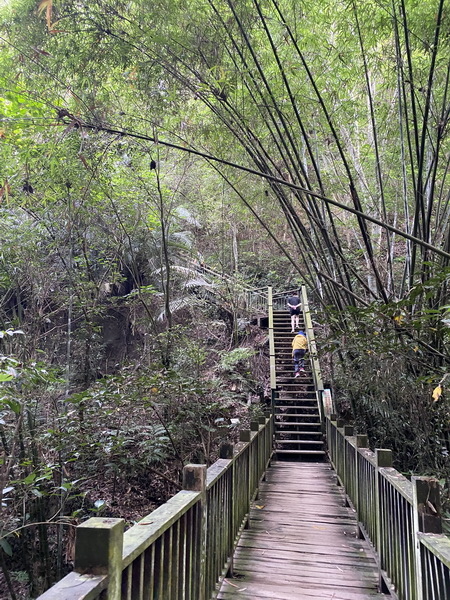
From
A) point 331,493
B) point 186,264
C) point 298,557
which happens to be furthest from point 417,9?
point 186,264

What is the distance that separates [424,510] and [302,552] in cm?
171

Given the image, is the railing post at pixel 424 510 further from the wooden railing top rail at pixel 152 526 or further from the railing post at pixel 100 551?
the railing post at pixel 100 551

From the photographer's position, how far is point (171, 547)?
1424 millimetres

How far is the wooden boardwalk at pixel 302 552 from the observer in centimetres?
239

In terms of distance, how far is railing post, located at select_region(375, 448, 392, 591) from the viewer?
2330 millimetres

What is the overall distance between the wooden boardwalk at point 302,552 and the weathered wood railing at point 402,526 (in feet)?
0.66

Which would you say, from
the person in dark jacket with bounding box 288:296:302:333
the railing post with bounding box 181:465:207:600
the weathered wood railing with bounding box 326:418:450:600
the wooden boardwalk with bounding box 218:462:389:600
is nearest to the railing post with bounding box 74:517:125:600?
the railing post with bounding box 181:465:207:600

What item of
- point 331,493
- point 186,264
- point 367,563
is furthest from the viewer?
point 186,264

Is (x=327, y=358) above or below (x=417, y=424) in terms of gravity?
above

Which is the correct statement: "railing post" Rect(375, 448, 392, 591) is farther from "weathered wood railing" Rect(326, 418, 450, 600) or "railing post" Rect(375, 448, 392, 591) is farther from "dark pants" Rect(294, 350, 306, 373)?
"dark pants" Rect(294, 350, 306, 373)

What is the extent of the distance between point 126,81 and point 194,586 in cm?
425

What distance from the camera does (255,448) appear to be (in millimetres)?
4000

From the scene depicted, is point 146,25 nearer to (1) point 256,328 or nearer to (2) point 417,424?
(2) point 417,424

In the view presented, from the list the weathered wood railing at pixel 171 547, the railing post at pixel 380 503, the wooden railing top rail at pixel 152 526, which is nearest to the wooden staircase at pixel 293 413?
the weathered wood railing at pixel 171 547
